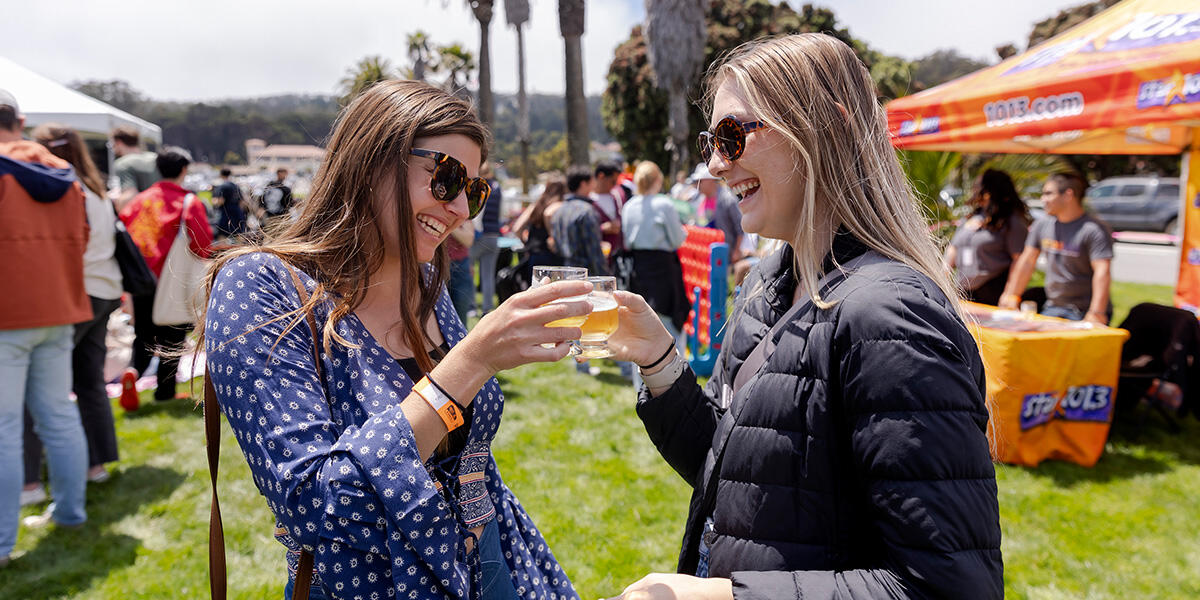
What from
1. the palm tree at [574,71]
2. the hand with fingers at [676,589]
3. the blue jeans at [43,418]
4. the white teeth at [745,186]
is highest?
the palm tree at [574,71]

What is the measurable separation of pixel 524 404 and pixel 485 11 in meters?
20.5

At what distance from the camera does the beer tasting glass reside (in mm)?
1467

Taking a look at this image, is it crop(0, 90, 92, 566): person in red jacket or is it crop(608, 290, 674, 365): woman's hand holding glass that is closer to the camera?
crop(608, 290, 674, 365): woman's hand holding glass

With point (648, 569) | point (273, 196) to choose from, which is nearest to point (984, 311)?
point (648, 569)

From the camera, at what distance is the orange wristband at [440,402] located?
122cm

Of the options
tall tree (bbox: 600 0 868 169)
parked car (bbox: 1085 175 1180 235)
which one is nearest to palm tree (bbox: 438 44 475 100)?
tall tree (bbox: 600 0 868 169)

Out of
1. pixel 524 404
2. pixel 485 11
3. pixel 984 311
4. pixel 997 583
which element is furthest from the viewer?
pixel 485 11

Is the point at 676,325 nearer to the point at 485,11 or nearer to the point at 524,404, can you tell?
the point at 524,404

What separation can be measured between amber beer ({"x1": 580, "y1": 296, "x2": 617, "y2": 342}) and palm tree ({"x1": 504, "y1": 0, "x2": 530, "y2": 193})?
27.0 meters

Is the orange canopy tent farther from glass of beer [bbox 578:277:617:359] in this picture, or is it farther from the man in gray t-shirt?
glass of beer [bbox 578:277:617:359]

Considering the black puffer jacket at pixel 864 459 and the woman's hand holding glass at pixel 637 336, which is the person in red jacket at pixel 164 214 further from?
the black puffer jacket at pixel 864 459

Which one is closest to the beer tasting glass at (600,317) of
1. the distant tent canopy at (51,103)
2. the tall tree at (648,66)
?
the distant tent canopy at (51,103)

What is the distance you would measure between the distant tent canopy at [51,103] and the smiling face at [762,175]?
7.94 meters

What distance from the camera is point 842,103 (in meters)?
1.38
